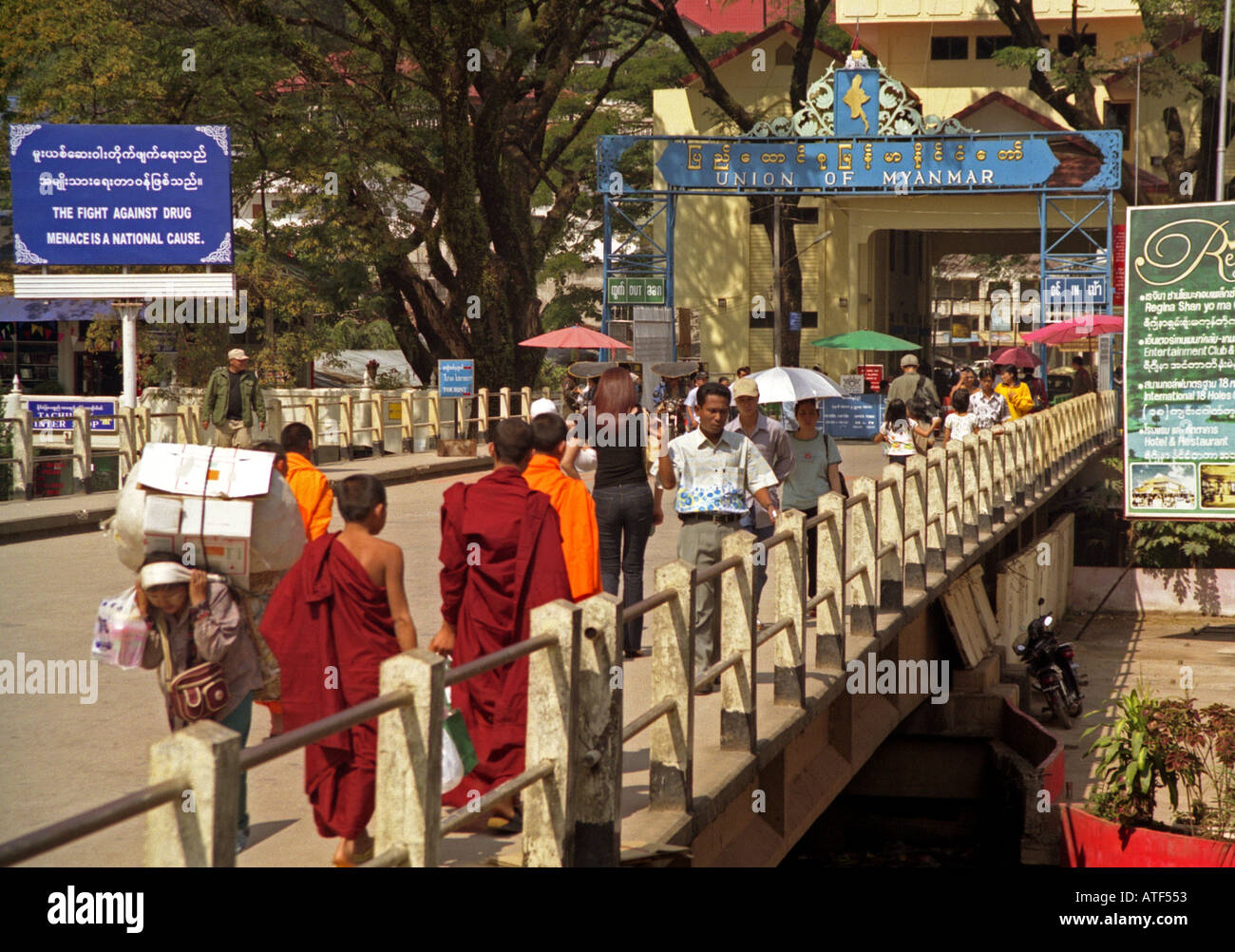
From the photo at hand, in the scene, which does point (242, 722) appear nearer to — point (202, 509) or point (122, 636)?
point (122, 636)

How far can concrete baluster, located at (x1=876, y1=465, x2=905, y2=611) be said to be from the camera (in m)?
11.5

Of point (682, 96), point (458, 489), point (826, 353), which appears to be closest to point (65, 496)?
point (458, 489)

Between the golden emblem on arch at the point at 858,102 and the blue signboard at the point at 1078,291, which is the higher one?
the golden emblem on arch at the point at 858,102

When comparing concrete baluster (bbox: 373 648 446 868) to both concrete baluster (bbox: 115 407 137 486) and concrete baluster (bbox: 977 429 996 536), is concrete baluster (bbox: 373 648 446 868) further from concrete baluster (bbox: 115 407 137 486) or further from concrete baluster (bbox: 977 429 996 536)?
concrete baluster (bbox: 115 407 137 486)

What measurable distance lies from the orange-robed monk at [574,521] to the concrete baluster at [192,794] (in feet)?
9.95

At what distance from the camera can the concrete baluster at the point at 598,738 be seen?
17.6 ft

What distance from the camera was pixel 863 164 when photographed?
31.3 metres


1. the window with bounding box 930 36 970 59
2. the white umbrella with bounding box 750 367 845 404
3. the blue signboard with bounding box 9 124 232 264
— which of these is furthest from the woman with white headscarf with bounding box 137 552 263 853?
the window with bounding box 930 36 970 59

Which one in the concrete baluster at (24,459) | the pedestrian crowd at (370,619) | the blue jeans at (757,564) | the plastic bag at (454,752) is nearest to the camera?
the plastic bag at (454,752)

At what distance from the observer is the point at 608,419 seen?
28.8 feet

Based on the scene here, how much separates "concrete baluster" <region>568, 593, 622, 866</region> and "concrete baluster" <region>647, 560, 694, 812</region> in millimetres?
735

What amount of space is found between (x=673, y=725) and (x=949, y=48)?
42.9 metres

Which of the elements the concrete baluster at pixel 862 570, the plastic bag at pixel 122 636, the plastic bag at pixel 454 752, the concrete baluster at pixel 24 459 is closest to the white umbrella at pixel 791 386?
the concrete baluster at pixel 862 570

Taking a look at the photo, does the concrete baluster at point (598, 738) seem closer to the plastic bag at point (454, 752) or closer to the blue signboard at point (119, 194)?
the plastic bag at point (454, 752)
